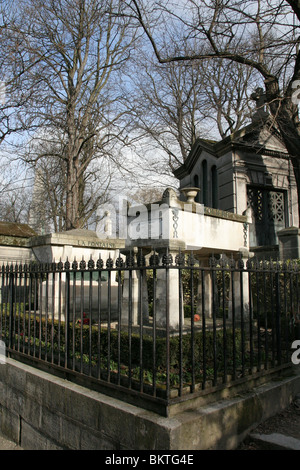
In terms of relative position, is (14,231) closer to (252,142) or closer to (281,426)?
(281,426)

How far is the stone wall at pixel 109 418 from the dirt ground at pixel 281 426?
0.07 meters

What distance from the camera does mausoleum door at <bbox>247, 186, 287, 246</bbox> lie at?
1263cm

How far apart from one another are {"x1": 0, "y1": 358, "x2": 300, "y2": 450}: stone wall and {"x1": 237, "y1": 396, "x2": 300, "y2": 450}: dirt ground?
71 mm

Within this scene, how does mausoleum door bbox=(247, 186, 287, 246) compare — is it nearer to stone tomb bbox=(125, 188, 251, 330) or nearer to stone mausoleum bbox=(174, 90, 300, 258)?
stone mausoleum bbox=(174, 90, 300, 258)

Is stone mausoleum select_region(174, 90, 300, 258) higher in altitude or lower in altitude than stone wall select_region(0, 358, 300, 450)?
higher

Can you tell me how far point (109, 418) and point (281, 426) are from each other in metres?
1.86

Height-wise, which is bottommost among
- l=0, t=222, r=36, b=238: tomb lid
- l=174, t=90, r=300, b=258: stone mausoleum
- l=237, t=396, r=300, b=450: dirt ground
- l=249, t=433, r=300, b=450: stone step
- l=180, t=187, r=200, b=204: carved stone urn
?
l=237, t=396, r=300, b=450: dirt ground

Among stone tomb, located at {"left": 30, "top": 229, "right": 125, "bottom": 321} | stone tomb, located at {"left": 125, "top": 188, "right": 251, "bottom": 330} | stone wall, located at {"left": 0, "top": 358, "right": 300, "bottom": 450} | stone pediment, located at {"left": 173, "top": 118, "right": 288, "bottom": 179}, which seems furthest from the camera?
stone pediment, located at {"left": 173, "top": 118, "right": 288, "bottom": 179}

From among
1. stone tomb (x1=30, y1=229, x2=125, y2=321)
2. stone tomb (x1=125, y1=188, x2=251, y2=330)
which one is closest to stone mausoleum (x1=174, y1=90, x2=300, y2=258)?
stone tomb (x1=30, y1=229, x2=125, y2=321)

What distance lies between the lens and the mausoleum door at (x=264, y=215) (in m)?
12.6

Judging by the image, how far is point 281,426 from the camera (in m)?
3.76

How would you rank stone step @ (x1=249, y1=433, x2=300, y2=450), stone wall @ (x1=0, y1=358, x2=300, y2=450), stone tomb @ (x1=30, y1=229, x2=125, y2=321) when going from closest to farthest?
stone wall @ (x1=0, y1=358, x2=300, y2=450) → stone step @ (x1=249, y1=433, x2=300, y2=450) → stone tomb @ (x1=30, y1=229, x2=125, y2=321)

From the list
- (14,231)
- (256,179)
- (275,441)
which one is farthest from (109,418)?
(256,179)

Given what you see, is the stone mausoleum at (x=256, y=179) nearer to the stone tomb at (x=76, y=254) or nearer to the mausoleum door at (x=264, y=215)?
the mausoleum door at (x=264, y=215)
